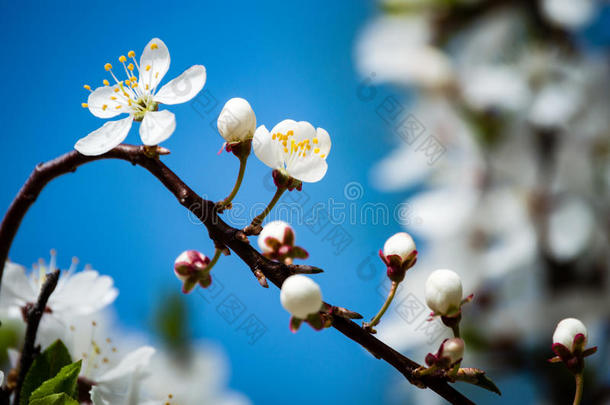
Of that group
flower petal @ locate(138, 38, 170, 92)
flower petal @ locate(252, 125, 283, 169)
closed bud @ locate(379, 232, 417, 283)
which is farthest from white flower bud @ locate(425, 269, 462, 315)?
flower petal @ locate(138, 38, 170, 92)

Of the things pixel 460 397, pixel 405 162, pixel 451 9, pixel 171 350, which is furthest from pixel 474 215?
pixel 460 397

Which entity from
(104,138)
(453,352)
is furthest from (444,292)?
(104,138)

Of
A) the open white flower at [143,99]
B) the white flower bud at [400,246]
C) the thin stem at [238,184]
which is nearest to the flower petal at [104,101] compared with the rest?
the open white flower at [143,99]

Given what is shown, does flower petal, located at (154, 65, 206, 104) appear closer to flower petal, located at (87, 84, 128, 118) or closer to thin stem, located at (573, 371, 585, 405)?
flower petal, located at (87, 84, 128, 118)

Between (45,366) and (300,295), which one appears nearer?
(300,295)

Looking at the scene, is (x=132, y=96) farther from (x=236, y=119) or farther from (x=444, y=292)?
(x=444, y=292)

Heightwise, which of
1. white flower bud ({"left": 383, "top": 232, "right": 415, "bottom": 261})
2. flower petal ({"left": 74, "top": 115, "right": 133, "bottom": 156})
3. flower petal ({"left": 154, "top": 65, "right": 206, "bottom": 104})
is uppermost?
white flower bud ({"left": 383, "top": 232, "right": 415, "bottom": 261})
